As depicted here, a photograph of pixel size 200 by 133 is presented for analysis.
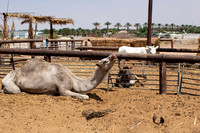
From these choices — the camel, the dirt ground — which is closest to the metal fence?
the camel

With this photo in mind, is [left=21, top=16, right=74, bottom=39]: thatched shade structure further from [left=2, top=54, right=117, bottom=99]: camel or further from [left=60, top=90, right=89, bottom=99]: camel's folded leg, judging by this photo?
[left=60, top=90, right=89, bottom=99]: camel's folded leg

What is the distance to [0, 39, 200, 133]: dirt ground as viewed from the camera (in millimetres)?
4227

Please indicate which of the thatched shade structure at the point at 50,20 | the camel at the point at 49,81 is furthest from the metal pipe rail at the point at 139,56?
the thatched shade structure at the point at 50,20

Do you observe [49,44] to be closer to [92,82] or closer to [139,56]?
[139,56]

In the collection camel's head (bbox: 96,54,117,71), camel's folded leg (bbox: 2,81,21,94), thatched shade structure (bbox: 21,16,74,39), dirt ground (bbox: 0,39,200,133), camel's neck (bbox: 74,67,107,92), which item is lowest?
dirt ground (bbox: 0,39,200,133)

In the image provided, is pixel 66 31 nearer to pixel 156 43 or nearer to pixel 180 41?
pixel 180 41

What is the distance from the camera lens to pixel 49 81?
235 inches

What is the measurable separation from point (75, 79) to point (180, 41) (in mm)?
38045

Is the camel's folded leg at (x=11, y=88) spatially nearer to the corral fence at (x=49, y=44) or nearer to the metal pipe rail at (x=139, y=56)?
the metal pipe rail at (x=139, y=56)

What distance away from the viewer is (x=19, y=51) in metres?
7.26

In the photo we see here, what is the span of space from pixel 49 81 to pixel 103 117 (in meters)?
1.96

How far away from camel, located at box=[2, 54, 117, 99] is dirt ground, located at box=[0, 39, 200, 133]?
0.63ft

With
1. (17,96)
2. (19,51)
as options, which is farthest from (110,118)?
(19,51)

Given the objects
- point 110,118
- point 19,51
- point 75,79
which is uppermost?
point 19,51
